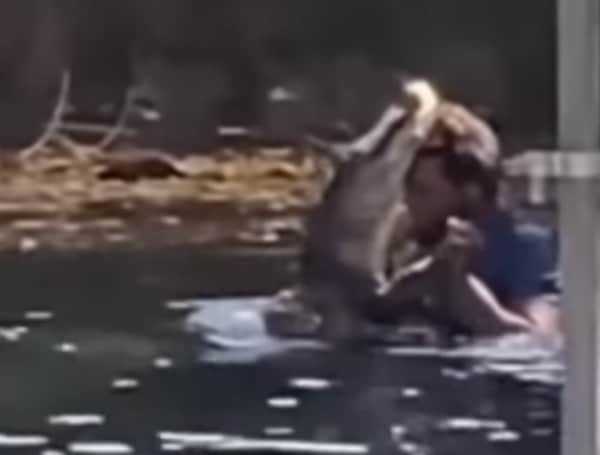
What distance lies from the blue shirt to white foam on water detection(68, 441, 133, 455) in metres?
0.29

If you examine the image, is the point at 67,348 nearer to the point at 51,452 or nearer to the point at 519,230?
the point at 51,452

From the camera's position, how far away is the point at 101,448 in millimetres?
949

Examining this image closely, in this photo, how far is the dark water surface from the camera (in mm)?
948

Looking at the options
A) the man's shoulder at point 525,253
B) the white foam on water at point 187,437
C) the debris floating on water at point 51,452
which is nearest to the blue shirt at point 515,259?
the man's shoulder at point 525,253

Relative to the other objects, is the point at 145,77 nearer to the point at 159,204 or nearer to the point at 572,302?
the point at 159,204

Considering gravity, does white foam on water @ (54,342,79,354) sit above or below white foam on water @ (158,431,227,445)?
above

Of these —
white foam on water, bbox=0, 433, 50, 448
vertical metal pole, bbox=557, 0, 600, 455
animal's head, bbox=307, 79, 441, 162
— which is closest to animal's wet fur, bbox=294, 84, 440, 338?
animal's head, bbox=307, 79, 441, 162

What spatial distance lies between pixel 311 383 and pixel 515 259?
0.18m

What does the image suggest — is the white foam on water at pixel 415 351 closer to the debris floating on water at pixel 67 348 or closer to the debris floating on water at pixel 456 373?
the debris floating on water at pixel 456 373

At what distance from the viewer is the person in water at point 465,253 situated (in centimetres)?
95

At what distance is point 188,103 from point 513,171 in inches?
9.7

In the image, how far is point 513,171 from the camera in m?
0.95

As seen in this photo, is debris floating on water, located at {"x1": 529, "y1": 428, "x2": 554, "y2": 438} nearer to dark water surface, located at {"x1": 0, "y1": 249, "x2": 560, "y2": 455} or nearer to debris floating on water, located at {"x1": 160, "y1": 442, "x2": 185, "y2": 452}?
dark water surface, located at {"x1": 0, "y1": 249, "x2": 560, "y2": 455}

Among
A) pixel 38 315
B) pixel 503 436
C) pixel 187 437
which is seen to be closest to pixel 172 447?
pixel 187 437
